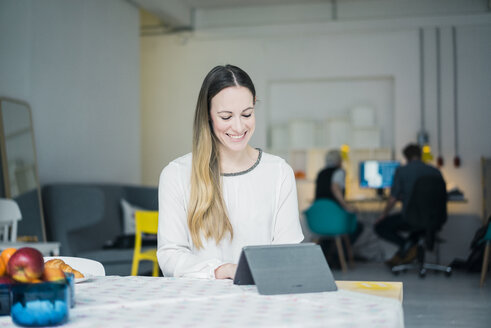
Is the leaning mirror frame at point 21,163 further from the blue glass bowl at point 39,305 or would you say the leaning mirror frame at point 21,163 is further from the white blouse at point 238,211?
the blue glass bowl at point 39,305

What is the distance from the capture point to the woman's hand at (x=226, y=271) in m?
1.56

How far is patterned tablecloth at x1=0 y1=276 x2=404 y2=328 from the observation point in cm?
105

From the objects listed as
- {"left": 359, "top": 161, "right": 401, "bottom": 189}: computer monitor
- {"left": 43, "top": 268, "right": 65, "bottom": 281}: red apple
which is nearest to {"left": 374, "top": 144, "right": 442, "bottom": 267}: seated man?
{"left": 359, "top": 161, "right": 401, "bottom": 189}: computer monitor

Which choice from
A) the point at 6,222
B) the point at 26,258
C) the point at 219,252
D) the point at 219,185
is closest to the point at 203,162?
the point at 219,185

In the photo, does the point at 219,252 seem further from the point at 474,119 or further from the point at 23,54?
the point at 474,119

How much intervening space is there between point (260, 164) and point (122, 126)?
16.2ft

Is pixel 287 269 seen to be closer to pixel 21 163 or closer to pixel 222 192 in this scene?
pixel 222 192

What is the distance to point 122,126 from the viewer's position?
6.69m

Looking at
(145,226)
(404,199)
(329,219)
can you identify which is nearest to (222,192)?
(145,226)

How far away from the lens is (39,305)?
1.03 meters

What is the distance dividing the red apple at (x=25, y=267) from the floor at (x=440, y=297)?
3.26 meters

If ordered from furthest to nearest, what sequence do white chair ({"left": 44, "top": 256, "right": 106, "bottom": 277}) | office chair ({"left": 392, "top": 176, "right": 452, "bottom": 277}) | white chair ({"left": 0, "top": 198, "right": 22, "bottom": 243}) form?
office chair ({"left": 392, "top": 176, "right": 452, "bottom": 277}) → white chair ({"left": 0, "top": 198, "right": 22, "bottom": 243}) → white chair ({"left": 44, "top": 256, "right": 106, "bottom": 277})

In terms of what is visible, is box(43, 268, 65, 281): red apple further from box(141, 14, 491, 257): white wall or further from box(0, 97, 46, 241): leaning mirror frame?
box(141, 14, 491, 257): white wall

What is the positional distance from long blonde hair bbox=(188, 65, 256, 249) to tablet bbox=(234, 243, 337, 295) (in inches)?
20.7
